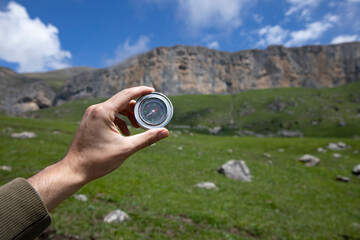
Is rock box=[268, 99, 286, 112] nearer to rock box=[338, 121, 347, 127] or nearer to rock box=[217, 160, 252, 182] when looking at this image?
rock box=[338, 121, 347, 127]

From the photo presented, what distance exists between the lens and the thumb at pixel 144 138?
2.89 meters

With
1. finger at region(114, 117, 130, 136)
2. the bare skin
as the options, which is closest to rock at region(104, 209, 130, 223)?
finger at region(114, 117, 130, 136)

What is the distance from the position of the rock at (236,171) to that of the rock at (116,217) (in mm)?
12598

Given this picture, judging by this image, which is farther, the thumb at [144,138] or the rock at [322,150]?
the rock at [322,150]

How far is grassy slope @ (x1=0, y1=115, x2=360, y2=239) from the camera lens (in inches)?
370

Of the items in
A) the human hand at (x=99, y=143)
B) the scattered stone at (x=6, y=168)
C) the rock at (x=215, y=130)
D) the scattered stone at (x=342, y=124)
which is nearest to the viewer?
the human hand at (x=99, y=143)

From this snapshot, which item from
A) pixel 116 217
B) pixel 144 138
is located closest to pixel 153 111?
pixel 144 138

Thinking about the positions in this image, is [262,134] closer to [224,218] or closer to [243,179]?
[243,179]

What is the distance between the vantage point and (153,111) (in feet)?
11.3

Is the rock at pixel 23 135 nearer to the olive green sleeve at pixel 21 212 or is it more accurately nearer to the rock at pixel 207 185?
the rock at pixel 207 185

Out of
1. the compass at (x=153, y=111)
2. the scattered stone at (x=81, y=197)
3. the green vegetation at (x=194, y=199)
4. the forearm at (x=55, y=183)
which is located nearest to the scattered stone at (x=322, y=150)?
the green vegetation at (x=194, y=199)

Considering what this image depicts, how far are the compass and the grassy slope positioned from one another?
6561 millimetres

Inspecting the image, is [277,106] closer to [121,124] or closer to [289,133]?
[289,133]

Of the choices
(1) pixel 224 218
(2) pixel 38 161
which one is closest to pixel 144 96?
(1) pixel 224 218
